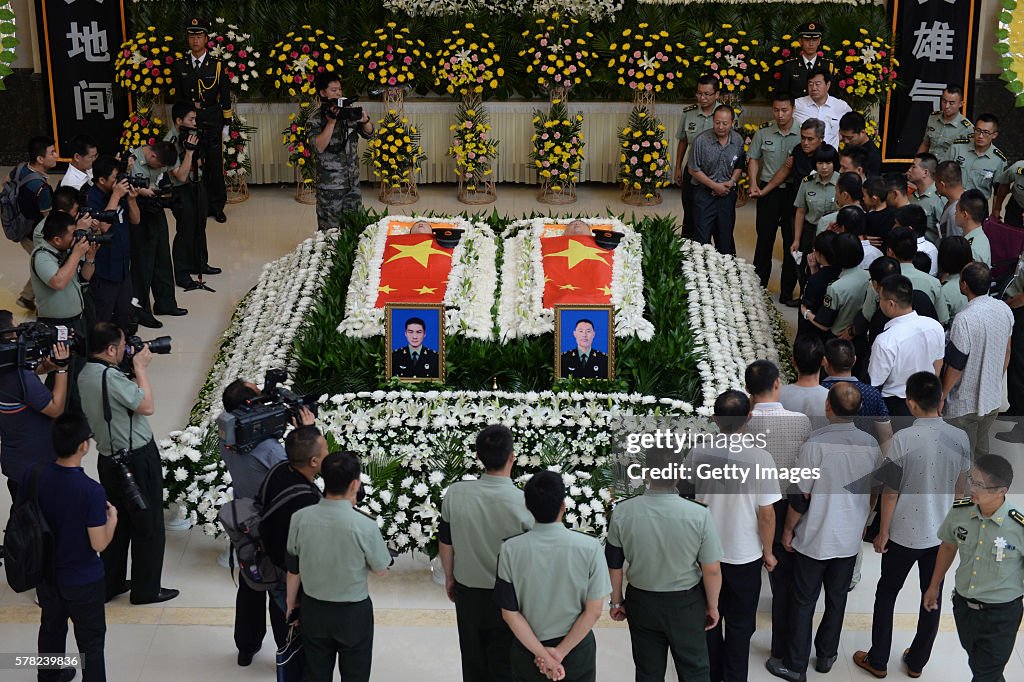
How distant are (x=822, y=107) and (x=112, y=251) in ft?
17.2

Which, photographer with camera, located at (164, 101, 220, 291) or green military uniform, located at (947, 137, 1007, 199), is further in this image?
photographer with camera, located at (164, 101, 220, 291)

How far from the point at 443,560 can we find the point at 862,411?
191cm

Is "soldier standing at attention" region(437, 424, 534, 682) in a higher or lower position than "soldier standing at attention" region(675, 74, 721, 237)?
lower

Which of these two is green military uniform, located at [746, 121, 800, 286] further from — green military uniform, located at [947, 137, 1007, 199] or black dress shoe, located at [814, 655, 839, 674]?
black dress shoe, located at [814, 655, 839, 674]

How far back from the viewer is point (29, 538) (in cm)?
451

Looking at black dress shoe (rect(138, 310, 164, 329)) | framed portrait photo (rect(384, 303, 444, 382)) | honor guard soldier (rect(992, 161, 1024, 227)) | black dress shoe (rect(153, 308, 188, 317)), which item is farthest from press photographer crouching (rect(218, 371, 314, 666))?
honor guard soldier (rect(992, 161, 1024, 227))

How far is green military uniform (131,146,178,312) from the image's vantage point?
27.5ft

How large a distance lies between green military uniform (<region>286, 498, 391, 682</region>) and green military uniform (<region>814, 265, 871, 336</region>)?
312cm

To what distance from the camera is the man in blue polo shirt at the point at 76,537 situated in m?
4.52

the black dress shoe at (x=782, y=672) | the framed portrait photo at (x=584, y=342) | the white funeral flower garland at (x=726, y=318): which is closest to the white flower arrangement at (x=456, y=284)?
the framed portrait photo at (x=584, y=342)

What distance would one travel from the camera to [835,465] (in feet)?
15.9

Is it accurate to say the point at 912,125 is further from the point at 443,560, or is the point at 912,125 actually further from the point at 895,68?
the point at 443,560

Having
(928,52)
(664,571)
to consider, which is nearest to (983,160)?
(928,52)

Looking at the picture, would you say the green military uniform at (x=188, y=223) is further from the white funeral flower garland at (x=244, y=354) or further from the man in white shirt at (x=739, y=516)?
the man in white shirt at (x=739, y=516)
